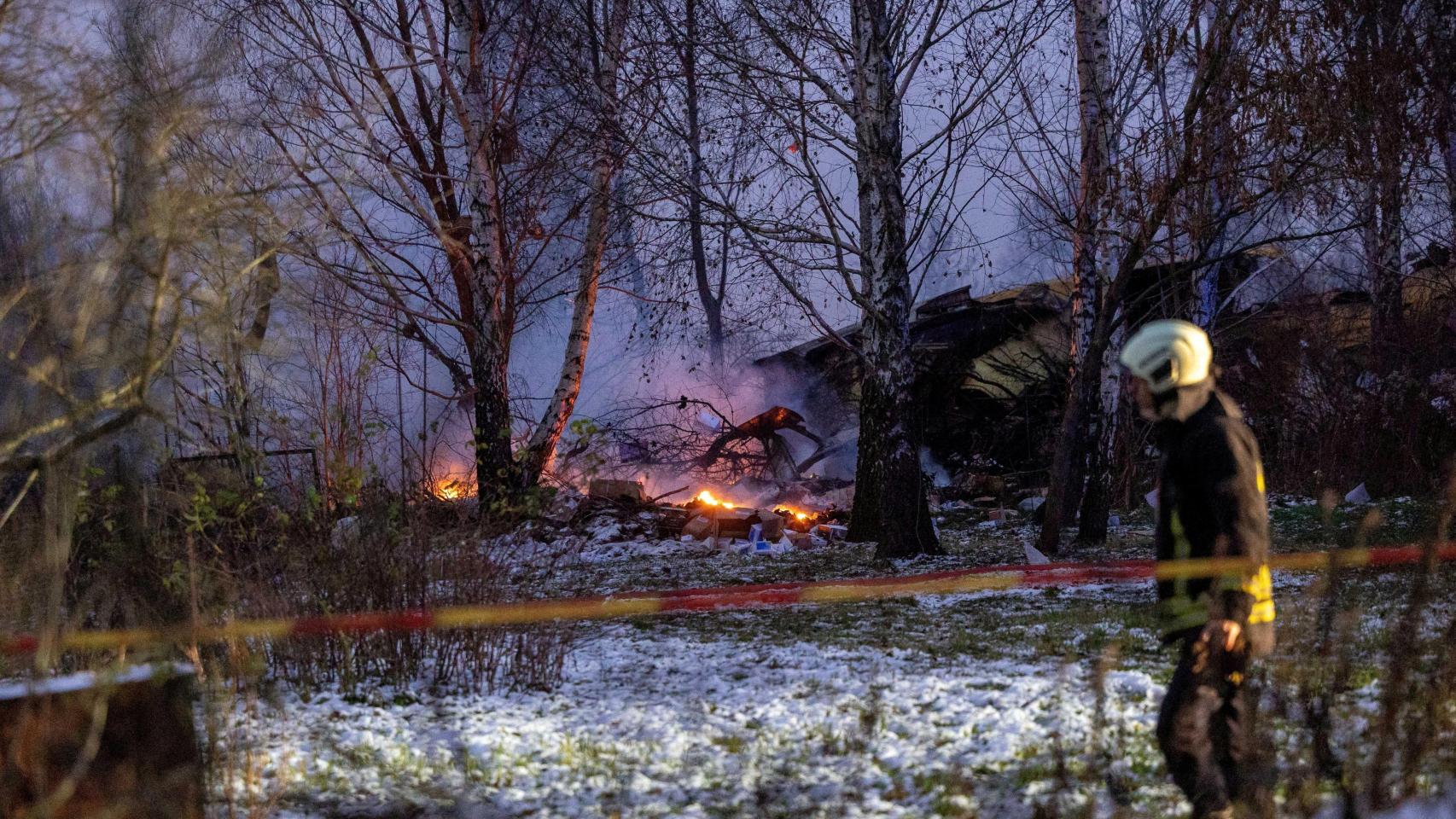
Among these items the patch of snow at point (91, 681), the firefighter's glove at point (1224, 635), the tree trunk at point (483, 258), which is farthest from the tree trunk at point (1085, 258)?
the patch of snow at point (91, 681)

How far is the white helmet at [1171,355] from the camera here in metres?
3.56

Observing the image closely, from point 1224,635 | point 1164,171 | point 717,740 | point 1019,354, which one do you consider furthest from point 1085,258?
point 1224,635

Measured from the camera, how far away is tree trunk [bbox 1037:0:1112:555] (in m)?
10.9

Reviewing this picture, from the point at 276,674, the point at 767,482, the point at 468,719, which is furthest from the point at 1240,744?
the point at 767,482

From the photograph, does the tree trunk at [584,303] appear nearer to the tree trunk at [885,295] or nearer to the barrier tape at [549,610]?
the tree trunk at [885,295]

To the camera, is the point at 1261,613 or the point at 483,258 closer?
the point at 1261,613

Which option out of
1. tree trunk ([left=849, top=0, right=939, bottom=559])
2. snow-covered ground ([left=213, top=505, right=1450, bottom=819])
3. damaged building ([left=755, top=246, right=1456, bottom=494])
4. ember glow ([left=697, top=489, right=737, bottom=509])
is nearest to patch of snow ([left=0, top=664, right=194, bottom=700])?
snow-covered ground ([left=213, top=505, right=1450, bottom=819])

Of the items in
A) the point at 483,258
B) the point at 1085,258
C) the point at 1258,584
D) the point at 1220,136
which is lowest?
the point at 1258,584

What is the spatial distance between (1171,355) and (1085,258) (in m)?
8.72

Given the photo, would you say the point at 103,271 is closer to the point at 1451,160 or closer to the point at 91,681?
the point at 91,681

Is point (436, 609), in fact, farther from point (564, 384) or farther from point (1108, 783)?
point (564, 384)

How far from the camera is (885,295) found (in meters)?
11.1

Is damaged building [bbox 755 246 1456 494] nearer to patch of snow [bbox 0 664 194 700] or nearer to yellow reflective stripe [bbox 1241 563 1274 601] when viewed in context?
yellow reflective stripe [bbox 1241 563 1274 601]

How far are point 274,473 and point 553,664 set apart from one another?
257 centimetres
